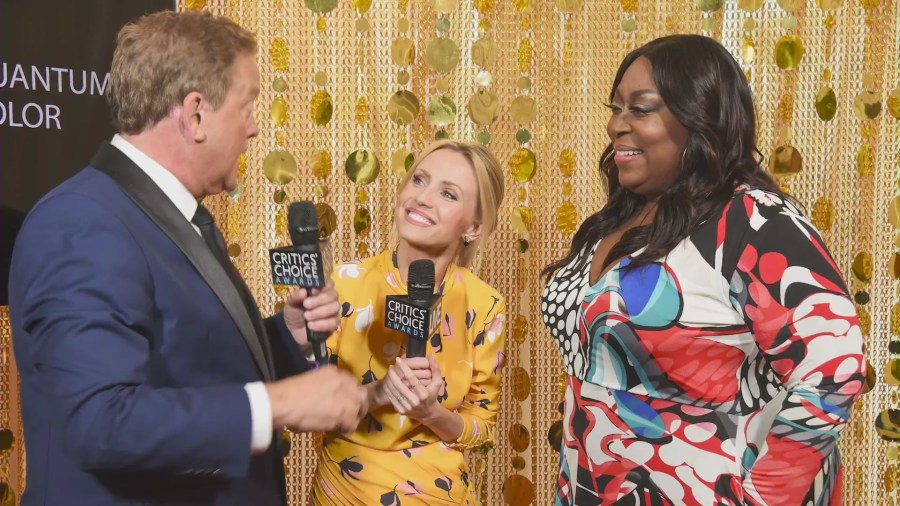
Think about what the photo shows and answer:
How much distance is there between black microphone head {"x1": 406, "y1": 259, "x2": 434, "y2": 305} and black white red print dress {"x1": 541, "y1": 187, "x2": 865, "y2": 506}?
0.35 metres

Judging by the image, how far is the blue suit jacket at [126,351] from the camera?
3.53ft

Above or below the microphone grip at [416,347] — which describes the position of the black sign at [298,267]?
above

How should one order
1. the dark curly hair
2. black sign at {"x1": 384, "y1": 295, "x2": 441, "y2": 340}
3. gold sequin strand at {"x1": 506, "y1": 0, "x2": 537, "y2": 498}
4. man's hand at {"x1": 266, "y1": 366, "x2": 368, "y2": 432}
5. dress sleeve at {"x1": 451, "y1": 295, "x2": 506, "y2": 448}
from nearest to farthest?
man's hand at {"x1": 266, "y1": 366, "x2": 368, "y2": 432}
black sign at {"x1": 384, "y1": 295, "x2": 441, "y2": 340}
the dark curly hair
dress sleeve at {"x1": 451, "y1": 295, "x2": 506, "y2": 448}
gold sequin strand at {"x1": 506, "y1": 0, "x2": 537, "y2": 498}

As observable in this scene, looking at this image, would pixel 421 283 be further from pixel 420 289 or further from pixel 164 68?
pixel 164 68

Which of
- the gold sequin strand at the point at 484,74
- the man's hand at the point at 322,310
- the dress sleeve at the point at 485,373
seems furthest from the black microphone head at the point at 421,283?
the gold sequin strand at the point at 484,74

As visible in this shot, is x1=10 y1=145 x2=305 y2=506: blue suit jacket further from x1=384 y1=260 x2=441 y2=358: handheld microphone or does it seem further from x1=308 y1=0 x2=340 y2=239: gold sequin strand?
x1=308 y1=0 x2=340 y2=239: gold sequin strand

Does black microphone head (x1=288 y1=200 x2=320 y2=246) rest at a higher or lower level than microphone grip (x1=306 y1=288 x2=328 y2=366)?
higher

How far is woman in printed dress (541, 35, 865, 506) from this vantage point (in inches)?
58.2

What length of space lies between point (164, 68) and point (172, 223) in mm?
238

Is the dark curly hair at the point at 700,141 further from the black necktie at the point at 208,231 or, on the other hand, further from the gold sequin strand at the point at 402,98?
the gold sequin strand at the point at 402,98

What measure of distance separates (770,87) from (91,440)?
2380 mm

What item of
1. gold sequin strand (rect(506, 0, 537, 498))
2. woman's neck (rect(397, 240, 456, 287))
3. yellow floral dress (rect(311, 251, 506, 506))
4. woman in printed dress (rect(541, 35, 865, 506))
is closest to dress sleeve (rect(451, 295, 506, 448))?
yellow floral dress (rect(311, 251, 506, 506))

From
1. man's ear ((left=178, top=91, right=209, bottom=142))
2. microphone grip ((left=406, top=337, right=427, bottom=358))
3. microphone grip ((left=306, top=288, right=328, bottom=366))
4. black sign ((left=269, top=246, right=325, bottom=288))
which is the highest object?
man's ear ((left=178, top=91, right=209, bottom=142))

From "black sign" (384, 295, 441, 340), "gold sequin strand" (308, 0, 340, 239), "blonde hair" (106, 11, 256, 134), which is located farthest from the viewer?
"gold sequin strand" (308, 0, 340, 239)
